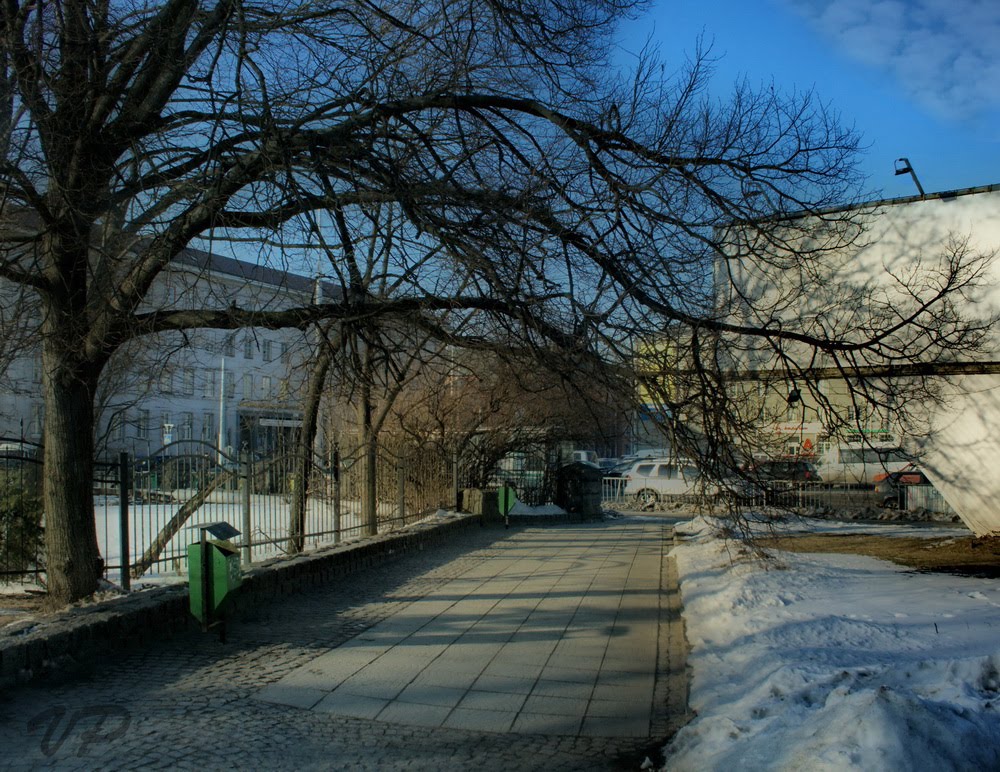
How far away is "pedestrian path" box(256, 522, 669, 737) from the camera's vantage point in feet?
18.2

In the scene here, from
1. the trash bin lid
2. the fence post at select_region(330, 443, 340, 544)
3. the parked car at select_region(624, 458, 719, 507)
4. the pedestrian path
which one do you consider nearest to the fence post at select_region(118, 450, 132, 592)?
the trash bin lid

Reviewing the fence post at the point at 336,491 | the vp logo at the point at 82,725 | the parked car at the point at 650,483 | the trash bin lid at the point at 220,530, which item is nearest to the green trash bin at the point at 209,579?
the trash bin lid at the point at 220,530

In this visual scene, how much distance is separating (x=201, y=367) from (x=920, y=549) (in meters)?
18.5

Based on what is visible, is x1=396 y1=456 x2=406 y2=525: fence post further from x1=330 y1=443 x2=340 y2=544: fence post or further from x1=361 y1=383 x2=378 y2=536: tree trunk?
x1=330 y1=443 x2=340 y2=544: fence post

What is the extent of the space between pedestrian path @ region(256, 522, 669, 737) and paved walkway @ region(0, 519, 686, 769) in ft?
0.06

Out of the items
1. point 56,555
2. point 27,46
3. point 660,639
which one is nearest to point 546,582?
point 660,639

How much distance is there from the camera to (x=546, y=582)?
11.0m

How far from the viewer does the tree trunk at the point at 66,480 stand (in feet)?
27.6

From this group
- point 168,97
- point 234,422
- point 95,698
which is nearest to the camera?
point 95,698

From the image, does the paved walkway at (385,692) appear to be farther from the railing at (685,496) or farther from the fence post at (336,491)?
the railing at (685,496)

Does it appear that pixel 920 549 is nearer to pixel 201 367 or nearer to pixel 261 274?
pixel 261 274

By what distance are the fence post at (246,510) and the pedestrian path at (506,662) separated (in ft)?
6.59

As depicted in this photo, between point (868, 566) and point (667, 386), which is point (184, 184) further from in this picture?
point (868, 566)

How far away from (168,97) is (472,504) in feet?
42.7
